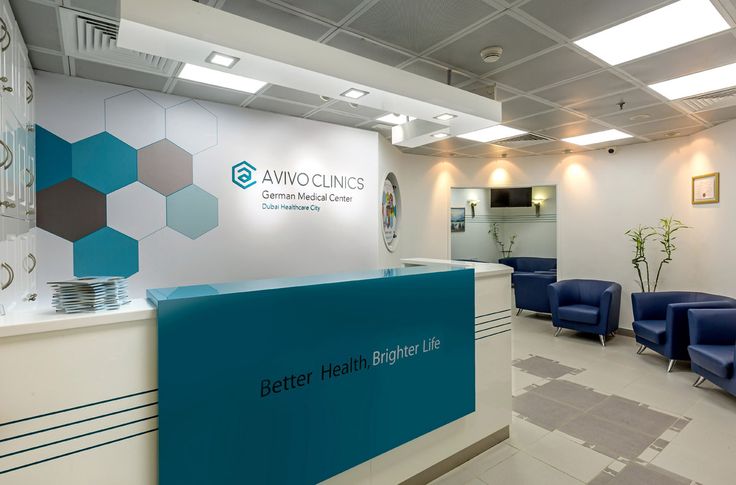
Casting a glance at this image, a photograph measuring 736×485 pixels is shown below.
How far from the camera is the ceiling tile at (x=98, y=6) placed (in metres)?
2.44

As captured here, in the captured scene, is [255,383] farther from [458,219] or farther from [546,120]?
[458,219]

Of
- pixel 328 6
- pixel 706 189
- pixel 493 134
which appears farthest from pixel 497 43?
pixel 706 189

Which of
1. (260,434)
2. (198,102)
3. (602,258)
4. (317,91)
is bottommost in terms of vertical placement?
(260,434)

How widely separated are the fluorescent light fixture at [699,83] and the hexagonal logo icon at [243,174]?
4.24m

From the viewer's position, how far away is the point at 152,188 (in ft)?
13.1

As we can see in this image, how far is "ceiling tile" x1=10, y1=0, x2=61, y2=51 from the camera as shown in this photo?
2471 mm

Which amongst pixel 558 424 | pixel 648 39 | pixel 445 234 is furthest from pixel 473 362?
pixel 445 234

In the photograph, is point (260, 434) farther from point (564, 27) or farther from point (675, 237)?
point (675, 237)

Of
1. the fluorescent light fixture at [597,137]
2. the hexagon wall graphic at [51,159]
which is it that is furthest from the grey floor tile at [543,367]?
the hexagon wall graphic at [51,159]

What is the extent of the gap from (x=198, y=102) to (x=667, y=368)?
632 cm

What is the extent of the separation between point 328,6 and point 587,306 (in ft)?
20.3

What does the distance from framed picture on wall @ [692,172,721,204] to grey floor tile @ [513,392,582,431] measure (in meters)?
4.02

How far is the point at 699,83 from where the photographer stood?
383 cm

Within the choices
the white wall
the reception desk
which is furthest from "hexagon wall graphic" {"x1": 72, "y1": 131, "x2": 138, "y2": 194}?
the white wall
